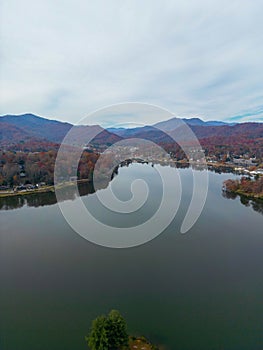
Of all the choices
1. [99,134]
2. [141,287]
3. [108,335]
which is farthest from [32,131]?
[108,335]

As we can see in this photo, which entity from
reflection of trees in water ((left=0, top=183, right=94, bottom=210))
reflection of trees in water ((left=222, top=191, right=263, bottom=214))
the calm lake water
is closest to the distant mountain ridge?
reflection of trees in water ((left=0, top=183, right=94, bottom=210))

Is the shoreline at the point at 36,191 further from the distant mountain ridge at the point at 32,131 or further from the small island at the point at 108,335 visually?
the distant mountain ridge at the point at 32,131

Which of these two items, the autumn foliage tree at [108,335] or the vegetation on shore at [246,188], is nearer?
the autumn foliage tree at [108,335]

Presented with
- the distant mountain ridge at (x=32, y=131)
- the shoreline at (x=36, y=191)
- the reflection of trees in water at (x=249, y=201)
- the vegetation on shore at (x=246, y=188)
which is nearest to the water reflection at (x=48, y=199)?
the reflection of trees in water at (x=249, y=201)

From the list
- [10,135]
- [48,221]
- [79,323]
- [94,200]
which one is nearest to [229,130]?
[10,135]

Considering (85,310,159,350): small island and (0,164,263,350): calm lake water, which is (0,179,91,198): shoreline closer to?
(0,164,263,350): calm lake water

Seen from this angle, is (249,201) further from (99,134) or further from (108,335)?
(99,134)
